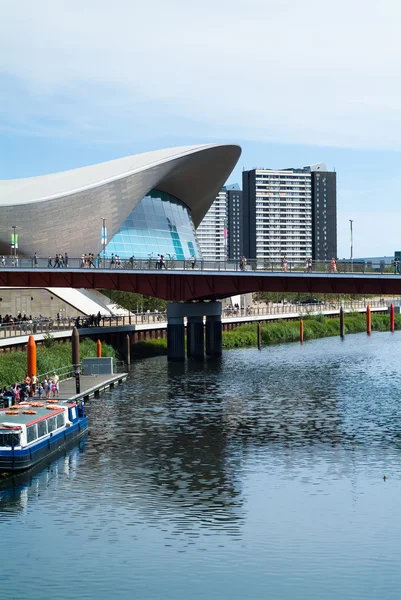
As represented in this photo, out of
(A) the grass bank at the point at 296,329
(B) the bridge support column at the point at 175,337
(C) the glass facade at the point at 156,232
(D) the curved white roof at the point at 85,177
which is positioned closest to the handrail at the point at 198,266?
(B) the bridge support column at the point at 175,337

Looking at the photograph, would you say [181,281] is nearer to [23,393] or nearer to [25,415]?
[23,393]

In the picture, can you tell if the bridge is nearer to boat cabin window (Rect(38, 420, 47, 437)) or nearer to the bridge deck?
the bridge deck

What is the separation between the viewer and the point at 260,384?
75.0 m

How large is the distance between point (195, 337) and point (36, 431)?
58.0 m

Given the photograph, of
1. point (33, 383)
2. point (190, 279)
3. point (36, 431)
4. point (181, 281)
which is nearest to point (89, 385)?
point (33, 383)

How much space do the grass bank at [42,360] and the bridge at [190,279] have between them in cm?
633

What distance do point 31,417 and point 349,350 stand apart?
220 ft

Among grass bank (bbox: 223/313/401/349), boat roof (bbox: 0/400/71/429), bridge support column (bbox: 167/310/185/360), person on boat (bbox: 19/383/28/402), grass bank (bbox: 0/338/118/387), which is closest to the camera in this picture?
boat roof (bbox: 0/400/71/429)

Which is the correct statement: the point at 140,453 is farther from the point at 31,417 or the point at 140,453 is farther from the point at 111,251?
the point at 111,251

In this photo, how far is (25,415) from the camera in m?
47.8

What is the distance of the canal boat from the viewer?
42.6 meters

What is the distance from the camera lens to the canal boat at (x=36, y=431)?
1676 inches

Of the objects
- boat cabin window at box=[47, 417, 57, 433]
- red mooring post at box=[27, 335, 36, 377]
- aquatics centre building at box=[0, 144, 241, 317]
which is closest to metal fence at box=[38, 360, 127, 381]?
red mooring post at box=[27, 335, 36, 377]

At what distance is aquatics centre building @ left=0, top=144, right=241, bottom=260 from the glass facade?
134 millimetres
